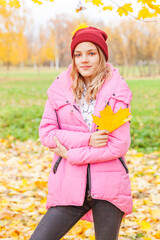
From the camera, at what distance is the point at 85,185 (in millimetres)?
1734

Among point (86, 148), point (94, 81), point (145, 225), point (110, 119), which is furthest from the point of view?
point (145, 225)

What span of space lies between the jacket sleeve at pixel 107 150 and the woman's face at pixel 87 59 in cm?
29

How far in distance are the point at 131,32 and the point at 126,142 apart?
28773mm

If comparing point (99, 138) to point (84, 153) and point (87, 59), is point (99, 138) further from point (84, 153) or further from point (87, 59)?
point (87, 59)

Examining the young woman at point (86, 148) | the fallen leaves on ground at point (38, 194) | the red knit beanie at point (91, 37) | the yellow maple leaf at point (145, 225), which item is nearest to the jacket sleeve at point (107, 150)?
the young woman at point (86, 148)

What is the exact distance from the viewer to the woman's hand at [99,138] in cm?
173

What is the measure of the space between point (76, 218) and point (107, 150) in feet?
1.48

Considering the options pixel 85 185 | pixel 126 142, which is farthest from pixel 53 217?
pixel 126 142

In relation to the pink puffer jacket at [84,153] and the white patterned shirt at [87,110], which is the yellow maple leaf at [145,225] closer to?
the pink puffer jacket at [84,153]

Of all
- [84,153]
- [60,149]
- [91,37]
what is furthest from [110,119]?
[91,37]

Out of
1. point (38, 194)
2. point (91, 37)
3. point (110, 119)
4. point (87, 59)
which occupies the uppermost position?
point (91, 37)

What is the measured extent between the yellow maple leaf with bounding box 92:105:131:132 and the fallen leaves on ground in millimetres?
1524

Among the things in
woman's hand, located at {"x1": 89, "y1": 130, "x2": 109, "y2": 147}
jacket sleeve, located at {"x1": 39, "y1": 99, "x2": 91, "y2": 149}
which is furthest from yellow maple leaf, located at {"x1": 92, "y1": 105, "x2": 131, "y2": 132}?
jacket sleeve, located at {"x1": 39, "y1": 99, "x2": 91, "y2": 149}

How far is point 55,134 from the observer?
184cm
